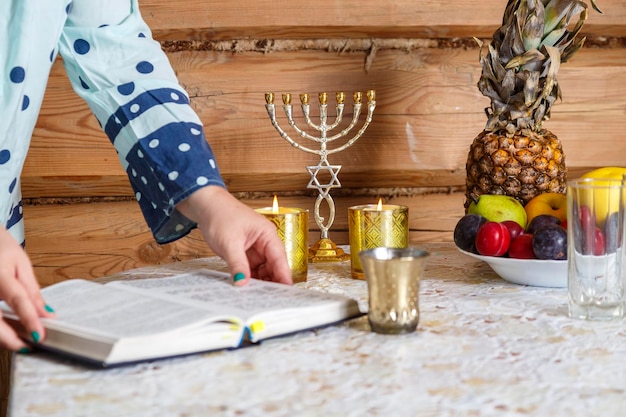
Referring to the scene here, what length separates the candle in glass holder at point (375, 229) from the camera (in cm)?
136

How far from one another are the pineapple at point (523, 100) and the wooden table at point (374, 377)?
62 centimetres

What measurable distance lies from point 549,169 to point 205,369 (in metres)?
1.02

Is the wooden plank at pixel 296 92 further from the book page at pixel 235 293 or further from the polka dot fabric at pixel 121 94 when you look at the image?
the book page at pixel 235 293

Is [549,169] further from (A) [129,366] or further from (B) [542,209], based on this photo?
(A) [129,366]

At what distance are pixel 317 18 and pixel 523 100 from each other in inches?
23.0

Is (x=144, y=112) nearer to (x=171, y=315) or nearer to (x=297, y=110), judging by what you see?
(x=171, y=315)

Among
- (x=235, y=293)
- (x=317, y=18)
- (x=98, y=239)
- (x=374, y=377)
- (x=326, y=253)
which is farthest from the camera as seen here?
(x=98, y=239)

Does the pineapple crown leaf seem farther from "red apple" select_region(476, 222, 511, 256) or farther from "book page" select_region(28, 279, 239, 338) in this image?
"book page" select_region(28, 279, 239, 338)

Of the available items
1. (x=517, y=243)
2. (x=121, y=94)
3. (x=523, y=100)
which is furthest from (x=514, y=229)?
(x=121, y=94)

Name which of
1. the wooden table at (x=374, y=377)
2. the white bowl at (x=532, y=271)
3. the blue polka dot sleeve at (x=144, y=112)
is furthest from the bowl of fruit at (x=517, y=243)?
the blue polka dot sleeve at (x=144, y=112)

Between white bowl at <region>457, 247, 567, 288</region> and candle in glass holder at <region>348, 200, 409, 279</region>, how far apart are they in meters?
0.14

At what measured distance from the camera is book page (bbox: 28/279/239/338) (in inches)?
33.9

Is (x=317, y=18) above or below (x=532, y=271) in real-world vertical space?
above

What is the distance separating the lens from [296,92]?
2049 millimetres
